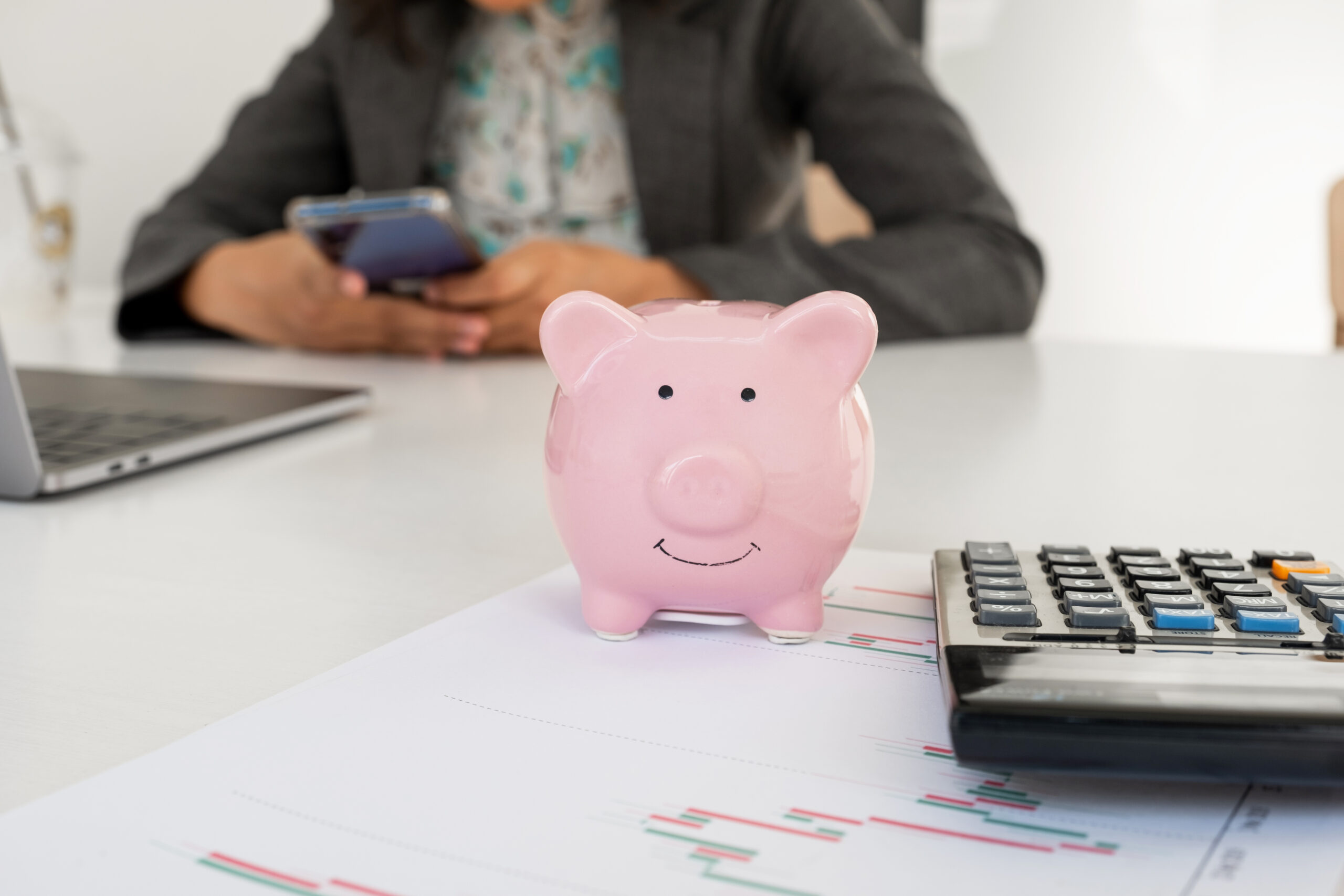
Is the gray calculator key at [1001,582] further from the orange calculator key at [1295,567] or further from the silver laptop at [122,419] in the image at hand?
the silver laptop at [122,419]

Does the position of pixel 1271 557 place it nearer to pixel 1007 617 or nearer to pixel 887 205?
pixel 1007 617

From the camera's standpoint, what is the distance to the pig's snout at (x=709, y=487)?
275 mm

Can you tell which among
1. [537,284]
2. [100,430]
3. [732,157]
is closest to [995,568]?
[100,430]

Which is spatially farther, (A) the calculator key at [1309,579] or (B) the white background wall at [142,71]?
(B) the white background wall at [142,71]

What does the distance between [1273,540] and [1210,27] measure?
2184 mm

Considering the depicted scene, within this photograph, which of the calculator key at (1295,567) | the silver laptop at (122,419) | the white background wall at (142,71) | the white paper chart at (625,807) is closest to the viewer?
the white paper chart at (625,807)

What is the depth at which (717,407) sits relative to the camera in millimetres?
279

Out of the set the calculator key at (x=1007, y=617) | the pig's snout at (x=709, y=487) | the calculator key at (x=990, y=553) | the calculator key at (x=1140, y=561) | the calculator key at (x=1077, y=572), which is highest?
the pig's snout at (x=709, y=487)

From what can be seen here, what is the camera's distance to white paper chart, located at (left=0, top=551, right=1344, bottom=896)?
19 cm

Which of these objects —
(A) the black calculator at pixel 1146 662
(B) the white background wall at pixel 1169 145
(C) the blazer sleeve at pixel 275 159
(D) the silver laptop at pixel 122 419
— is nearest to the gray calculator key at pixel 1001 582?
(A) the black calculator at pixel 1146 662

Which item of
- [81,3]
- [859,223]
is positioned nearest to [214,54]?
[81,3]

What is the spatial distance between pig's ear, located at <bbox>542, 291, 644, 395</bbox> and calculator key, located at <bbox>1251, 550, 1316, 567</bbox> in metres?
0.18

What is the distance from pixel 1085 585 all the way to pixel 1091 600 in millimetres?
13

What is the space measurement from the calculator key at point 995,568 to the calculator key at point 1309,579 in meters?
0.07
